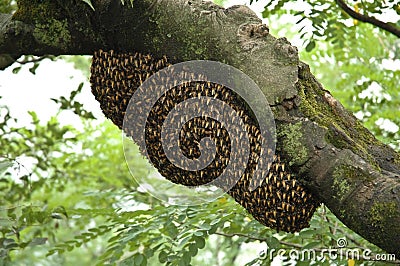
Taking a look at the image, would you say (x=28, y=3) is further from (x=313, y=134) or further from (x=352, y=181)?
(x=352, y=181)

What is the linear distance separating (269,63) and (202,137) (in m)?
0.46

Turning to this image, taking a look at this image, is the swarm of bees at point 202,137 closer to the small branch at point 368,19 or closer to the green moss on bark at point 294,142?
the green moss on bark at point 294,142

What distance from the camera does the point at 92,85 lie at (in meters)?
2.97

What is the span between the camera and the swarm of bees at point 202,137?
2.61m

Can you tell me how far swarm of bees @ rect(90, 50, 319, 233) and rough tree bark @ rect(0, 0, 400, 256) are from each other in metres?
0.08

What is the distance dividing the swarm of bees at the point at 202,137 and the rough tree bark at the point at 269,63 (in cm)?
8

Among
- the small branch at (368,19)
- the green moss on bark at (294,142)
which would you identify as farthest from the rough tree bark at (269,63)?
the small branch at (368,19)

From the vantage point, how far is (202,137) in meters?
2.71

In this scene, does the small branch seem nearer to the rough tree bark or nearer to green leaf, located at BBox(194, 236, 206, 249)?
the rough tree bark

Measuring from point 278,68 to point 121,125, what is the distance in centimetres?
90

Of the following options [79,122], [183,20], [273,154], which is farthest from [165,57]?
[79,122]

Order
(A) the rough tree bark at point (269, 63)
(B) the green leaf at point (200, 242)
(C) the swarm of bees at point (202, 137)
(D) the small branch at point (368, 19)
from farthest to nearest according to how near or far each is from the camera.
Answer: (D) the small branch at point (368, 19), (B) the green leaf at point (200, 242), (C) the swarm of bees at point (202, 137), (A) the rough tree bark at point (269, 63)

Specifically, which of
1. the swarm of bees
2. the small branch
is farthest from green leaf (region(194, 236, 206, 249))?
the small branch

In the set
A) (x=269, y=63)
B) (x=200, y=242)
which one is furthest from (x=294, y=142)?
(x=200, y=242)
